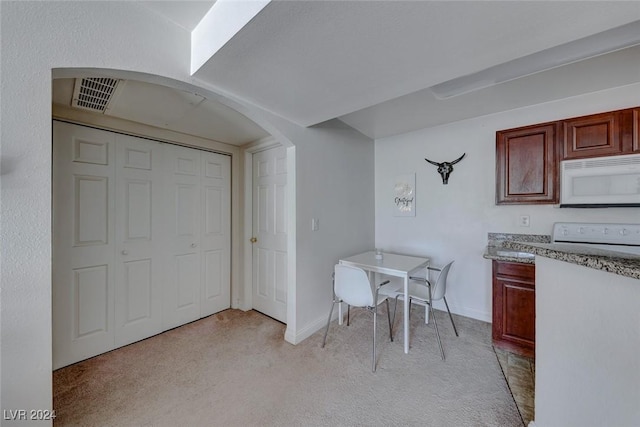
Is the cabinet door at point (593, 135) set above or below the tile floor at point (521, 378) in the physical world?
above

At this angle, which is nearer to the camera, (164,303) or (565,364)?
(565,364)

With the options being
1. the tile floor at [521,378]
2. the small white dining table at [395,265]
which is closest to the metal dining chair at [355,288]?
the small white dining table at [395,265]

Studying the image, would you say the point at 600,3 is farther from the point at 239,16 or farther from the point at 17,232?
the point at 17,232

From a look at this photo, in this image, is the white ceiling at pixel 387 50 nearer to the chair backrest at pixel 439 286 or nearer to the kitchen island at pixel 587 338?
the kitchen island at pixel 587 338

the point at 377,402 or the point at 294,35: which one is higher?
the point at 294,35

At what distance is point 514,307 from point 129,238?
3.46m

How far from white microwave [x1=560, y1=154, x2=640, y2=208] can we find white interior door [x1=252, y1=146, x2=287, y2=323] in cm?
254

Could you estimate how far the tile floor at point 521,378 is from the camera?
148cm

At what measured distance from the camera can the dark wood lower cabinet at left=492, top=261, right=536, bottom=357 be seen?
6.28 feet

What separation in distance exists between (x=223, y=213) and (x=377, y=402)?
2.46 m

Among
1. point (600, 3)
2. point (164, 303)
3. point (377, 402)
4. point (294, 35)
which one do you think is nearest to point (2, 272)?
point (294, 35)

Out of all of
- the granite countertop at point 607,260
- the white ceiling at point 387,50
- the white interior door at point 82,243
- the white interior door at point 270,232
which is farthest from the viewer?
the white interior door at point 270,232

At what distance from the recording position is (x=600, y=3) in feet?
3.19

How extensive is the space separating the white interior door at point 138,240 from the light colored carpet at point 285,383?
0.22 m
